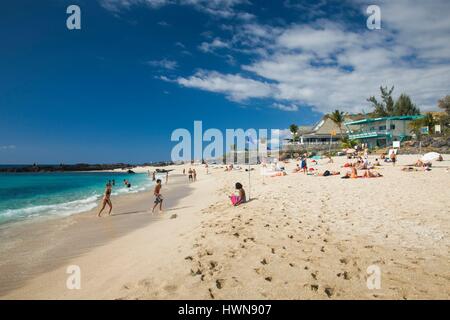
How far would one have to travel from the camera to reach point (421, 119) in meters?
45.3

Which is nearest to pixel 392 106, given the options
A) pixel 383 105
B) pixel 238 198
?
pixel 383 105

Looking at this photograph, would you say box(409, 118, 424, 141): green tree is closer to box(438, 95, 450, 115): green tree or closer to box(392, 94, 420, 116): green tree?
box(438, 95, 450, 115): green tree

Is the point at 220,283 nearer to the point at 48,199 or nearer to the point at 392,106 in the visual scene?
the point at 48,199

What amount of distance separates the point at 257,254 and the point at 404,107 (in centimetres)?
7487

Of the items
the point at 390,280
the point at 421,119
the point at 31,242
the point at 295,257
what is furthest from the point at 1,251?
the point at 421,119

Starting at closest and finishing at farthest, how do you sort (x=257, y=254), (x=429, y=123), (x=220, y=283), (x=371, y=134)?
(x=220, y=283)
(x=257, y=254)
(x=429, y=123)
(x=371, y=134)

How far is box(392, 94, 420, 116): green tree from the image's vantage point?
64.2m

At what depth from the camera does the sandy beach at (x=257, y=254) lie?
13.3 feet

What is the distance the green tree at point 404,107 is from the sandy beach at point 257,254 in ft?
216

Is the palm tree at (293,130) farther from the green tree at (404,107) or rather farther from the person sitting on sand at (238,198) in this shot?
the person sitting on sand at (238,198)

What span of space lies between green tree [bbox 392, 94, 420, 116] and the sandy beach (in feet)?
216

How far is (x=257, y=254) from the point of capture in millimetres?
5266
